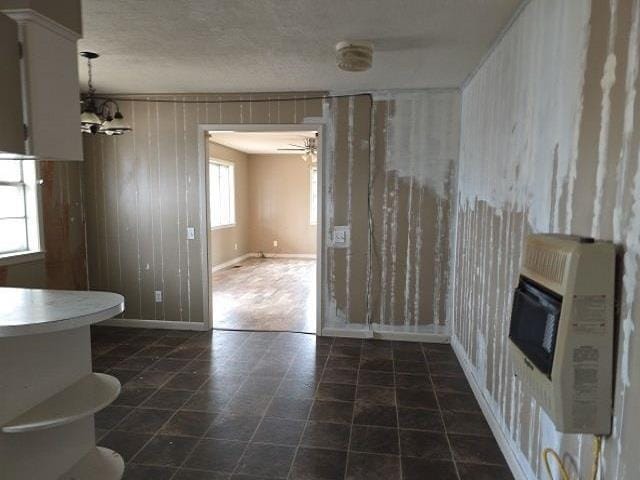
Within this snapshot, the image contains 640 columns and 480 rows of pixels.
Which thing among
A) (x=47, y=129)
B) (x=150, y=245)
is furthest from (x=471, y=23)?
(x=150, y=245)

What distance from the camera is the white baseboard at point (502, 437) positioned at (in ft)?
7.03

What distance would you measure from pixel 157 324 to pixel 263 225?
5.56m

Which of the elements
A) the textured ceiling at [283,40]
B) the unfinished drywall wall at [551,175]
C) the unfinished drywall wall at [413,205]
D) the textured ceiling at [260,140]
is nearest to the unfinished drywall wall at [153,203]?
the textured ceiling at [283,40]

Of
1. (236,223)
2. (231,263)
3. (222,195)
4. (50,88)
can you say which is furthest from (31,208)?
(236,223)

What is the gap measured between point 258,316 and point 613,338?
4.24 meters

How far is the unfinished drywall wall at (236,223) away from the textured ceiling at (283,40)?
14.4 ft

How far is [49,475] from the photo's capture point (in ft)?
6.09

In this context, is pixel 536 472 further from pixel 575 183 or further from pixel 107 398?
pixel 107 398

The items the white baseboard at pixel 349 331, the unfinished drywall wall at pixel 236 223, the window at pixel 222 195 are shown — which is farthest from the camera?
the window at pixel 222 195

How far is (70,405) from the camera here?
→ 5.82 ft

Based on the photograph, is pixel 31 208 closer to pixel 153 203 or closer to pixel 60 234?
pixel 60 234

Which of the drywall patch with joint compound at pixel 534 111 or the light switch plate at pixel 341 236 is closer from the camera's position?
the drywall patch with joint compound at pixel 534 111

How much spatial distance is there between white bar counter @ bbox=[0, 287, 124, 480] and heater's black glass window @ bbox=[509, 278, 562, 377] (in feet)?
5.53

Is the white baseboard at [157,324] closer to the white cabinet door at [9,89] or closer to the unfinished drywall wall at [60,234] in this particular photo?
the unfinished drywall wall at [60,234]
